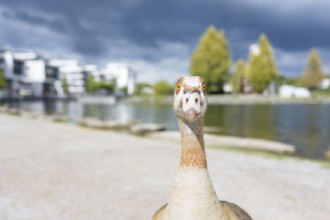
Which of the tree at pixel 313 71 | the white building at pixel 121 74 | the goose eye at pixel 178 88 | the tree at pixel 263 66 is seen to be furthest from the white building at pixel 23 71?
the goose eye at pixel 178 88

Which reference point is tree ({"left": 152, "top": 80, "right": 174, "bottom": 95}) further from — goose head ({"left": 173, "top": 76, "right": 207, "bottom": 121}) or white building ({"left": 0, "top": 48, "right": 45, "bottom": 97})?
goose head ({"left": 173, "top": 76, "right": 207, "bottom": 121})

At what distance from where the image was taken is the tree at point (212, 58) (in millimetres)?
65312

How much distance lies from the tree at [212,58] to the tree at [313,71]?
90.4 feet

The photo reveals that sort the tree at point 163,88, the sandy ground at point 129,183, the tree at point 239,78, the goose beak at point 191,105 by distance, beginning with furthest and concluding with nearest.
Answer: the tree at point 163,88 < the tree at point 239,78 < the sandy ground at point 129,183 < the goose beak at point 191,105

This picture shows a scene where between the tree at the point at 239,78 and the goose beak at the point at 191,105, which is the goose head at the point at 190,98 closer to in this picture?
the goose beak at the point at 191,105

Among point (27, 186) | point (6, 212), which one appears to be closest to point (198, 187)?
point (6, 212)

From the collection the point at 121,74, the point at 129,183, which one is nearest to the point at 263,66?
Result: the point at 129,183

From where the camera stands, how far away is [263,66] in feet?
223

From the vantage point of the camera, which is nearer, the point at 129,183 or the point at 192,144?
the point at 192,144

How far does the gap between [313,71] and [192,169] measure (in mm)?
86758

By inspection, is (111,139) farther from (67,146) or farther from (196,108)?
(196,108)

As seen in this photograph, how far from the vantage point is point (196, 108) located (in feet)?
7.27

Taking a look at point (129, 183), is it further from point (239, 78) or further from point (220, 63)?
point (239, 78)

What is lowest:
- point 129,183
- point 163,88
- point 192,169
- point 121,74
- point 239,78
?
point 129,183
